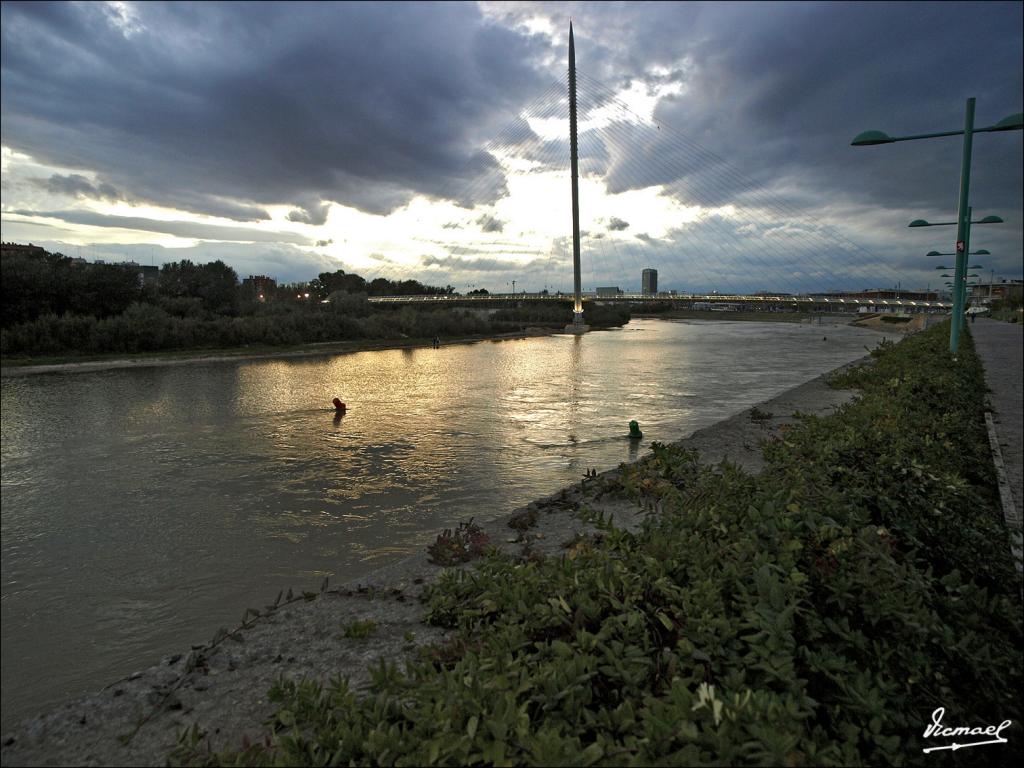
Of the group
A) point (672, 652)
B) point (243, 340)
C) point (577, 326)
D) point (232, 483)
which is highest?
point (672, 652)

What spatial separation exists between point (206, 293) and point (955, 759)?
186 ft

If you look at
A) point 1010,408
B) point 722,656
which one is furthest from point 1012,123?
point 722,656

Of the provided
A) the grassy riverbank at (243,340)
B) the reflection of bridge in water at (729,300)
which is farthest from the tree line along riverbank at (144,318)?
the reflection of bridge in water at (729,300)

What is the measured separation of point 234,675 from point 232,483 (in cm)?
731

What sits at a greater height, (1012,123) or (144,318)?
(1012,123)

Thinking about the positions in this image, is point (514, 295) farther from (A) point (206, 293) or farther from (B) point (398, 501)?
(B) point (398, 501)

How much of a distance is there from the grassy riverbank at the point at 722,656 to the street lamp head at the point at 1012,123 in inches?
386

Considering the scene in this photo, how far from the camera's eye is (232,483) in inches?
374

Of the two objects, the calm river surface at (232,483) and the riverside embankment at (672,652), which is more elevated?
the riverside embankment at (672,652)

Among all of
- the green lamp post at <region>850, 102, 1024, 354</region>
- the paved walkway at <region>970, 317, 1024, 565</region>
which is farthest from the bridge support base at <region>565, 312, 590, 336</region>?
the green lamp post at <region>850, 102, 1024, 354</region>

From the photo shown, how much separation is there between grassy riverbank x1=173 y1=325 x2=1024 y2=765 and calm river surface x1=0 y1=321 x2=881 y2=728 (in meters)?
3.38

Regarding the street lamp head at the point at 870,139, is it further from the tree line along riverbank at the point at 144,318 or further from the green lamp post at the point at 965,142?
the tree line along riverbank at the point at 144,318

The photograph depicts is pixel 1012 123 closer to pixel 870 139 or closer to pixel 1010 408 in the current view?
pixel 870 139

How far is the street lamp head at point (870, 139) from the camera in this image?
32.6 feet
